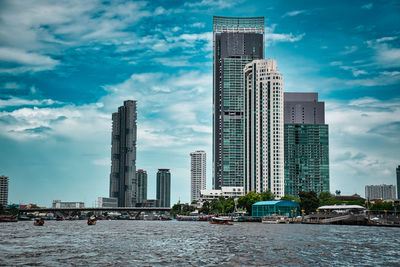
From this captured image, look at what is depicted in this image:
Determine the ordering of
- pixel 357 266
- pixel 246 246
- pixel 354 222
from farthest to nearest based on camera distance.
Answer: pixel 354 222, pixel 246 246, pixel 357 266

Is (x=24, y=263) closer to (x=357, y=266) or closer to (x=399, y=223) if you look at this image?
(x=357, y=266)

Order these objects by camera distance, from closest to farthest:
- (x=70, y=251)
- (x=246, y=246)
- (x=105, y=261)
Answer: (x=105, y=261), (x=70, y=251), (x=246, y=246)

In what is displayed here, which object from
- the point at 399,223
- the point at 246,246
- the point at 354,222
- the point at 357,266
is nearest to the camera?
the point at 357,266

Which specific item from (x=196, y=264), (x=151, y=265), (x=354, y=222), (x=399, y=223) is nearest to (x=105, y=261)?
(x=151, y=265)

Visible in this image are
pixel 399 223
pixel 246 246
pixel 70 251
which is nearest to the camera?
pixel 70 251

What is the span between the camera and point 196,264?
2438 inches

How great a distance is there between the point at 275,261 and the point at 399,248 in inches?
1235

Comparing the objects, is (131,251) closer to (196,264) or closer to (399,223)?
(196,264)

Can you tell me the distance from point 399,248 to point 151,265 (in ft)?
153

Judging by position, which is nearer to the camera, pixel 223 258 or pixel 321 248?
pixel 223 258

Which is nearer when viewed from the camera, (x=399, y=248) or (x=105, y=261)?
(x=105, y=261)

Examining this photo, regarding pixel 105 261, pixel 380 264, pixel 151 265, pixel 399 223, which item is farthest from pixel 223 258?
pixel 399 223

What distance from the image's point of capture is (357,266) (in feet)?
197

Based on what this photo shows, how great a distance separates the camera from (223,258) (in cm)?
6788
